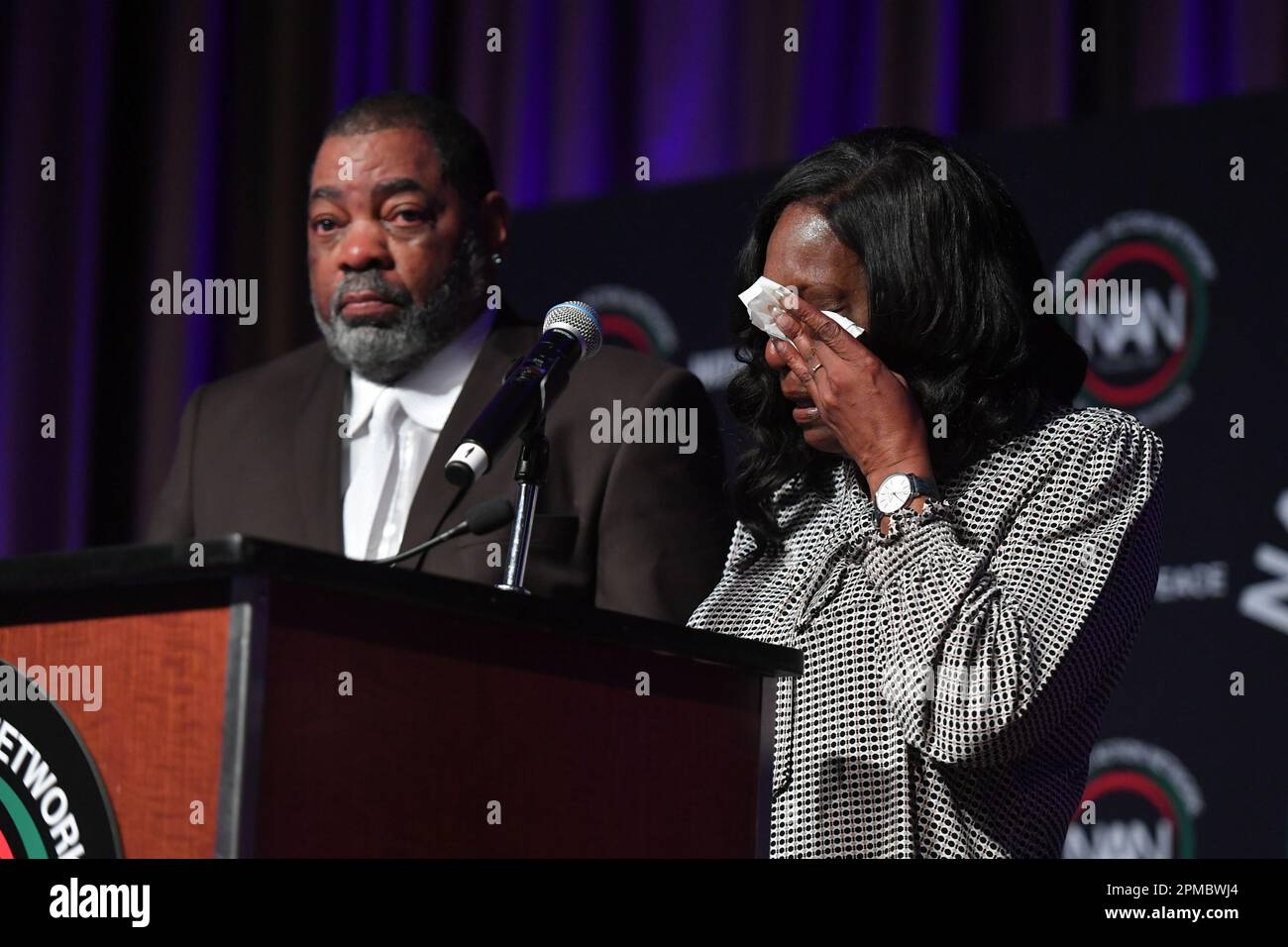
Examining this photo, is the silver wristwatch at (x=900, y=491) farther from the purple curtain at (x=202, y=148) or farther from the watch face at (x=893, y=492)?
the purple curtain at (x=202, y=148)

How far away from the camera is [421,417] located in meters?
3.00

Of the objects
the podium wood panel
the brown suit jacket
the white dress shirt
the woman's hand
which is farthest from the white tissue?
the white dress shirt

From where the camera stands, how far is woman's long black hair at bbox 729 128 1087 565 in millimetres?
1998

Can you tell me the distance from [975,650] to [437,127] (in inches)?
67.2

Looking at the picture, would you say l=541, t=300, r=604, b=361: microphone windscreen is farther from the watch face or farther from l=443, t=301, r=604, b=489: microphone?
the watch face

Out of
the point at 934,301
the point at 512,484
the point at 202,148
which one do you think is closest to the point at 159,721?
the point at 934,301

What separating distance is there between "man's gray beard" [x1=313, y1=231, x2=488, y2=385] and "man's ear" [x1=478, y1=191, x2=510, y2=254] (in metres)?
0.13

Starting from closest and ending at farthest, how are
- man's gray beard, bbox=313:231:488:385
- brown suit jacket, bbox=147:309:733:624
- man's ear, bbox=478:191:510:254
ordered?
brown suit jacket, bbox=147:309:733:624, man's gray beard, bbox=313:231:488:385, man's ear, bbox=478:191:510:254

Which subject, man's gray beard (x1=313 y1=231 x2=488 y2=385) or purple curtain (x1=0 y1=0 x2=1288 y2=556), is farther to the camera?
purple curtain (x1=0 y1=0 x2=1288 y2=556)

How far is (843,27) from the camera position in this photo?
4031 mm

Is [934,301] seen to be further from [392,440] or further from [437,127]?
[437,127]

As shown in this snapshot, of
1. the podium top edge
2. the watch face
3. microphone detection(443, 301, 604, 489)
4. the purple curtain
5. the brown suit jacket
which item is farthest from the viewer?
the purple curtain
